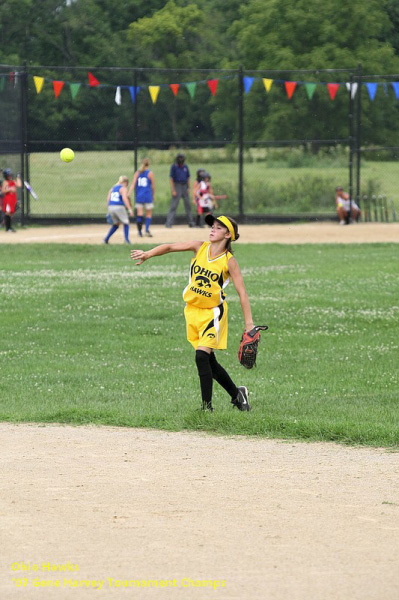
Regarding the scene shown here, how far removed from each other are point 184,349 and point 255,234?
1519cm

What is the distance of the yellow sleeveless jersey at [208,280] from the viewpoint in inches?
337

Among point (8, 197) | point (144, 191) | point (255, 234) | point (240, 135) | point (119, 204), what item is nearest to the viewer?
point (119, 204)

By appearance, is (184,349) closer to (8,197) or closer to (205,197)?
(8,197)

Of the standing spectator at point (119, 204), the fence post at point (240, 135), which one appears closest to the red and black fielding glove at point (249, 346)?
the standing spectator at point (119, 204)

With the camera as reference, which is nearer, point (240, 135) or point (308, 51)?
point (240, 135)

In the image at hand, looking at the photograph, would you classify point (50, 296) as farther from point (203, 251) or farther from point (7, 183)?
point (7, 183)

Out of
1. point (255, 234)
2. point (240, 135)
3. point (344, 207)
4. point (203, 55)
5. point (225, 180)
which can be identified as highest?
point (203, 55)

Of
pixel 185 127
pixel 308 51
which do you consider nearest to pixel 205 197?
pixel 185 127

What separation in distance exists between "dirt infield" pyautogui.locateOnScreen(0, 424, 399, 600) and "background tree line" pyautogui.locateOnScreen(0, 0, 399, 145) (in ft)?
119

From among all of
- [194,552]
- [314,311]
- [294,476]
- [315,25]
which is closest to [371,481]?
[294,476]

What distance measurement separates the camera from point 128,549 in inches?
219

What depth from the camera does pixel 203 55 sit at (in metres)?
58.7

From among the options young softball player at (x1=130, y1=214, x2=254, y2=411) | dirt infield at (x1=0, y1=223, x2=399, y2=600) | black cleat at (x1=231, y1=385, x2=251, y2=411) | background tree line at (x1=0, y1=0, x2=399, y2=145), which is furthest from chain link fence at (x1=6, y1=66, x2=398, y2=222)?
dirt infield at (x1=0, y1=223, x2=399, y2=600)

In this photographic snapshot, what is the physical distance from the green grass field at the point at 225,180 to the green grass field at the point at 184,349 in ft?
53.7
